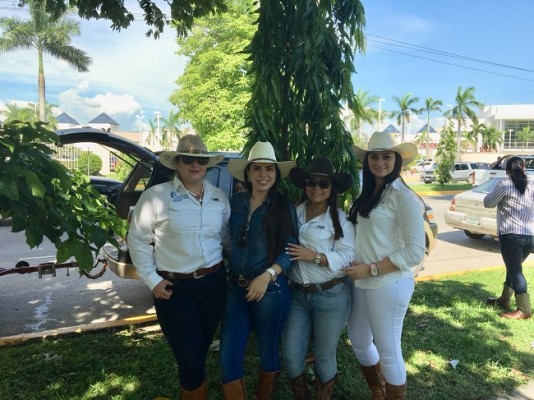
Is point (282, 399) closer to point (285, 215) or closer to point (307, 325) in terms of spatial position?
point (307, 325)

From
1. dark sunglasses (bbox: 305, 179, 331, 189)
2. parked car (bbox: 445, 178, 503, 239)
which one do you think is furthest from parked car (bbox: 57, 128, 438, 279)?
parked car (bbox: 445, 178, 503, 239)

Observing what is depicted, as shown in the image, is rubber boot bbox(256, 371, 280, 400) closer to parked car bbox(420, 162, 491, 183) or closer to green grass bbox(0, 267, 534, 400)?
green grass bbox(0, 267, 534, 400)

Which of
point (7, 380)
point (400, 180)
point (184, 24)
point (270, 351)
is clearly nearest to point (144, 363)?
point (7, 380)

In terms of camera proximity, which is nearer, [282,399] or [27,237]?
[27,237]

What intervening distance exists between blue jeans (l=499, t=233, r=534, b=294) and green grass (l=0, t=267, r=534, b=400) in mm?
407

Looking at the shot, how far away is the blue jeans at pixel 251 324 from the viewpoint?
2518 mm

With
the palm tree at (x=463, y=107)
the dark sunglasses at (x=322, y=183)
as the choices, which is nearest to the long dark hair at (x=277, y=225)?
the dark sunglasses at (x=322, y=183)

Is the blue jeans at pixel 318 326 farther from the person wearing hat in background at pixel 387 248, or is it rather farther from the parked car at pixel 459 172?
the parked car at pixel 459 172

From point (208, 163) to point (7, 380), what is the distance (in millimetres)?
2380

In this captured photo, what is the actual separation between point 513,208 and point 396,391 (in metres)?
2.98

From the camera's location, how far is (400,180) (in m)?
2.62

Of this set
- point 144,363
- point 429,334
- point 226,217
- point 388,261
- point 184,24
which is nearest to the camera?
point 388,261

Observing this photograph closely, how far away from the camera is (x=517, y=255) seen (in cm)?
471

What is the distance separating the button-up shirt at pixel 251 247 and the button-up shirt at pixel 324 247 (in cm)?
10
